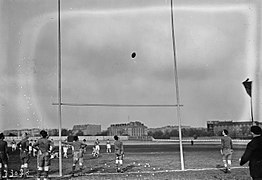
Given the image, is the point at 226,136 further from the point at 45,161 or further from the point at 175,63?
the point at 45,161

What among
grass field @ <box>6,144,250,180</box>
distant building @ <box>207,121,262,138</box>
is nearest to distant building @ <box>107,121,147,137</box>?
distant building @ <box>207,121,262,138</box>

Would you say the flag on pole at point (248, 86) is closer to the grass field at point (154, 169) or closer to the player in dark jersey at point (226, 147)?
the player in dark jersey at point (226, 147)

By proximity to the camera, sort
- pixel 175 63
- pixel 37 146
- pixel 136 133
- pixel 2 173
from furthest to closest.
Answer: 1. pixel 136 133
2. pixel 175 63
3. pixel 2 173
4. pixel 37 146

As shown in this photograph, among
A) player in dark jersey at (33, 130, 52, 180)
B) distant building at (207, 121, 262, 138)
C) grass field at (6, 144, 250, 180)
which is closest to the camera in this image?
player in dark jersey at (33, 130, 52, 180)

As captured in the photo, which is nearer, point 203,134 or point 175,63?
point 175,63

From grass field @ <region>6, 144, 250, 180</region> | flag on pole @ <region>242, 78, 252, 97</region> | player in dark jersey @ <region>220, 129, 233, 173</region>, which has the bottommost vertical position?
grass field @ <region>6, 144, 250, 180</region>

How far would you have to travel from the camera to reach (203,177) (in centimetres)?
1440

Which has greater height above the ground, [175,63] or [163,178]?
[175,63]

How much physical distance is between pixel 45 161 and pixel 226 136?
8.19 meters

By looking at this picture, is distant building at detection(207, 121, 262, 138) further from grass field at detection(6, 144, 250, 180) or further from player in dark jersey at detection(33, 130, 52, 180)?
player in dark jersey at detection(33, 130, 52, 180)

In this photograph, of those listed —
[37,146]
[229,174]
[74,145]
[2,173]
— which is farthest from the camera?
[74,145]

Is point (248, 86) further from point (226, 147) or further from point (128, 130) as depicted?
point (128, 130)

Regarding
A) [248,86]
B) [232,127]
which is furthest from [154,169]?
[232,127]

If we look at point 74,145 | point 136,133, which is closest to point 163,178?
point 74,145
